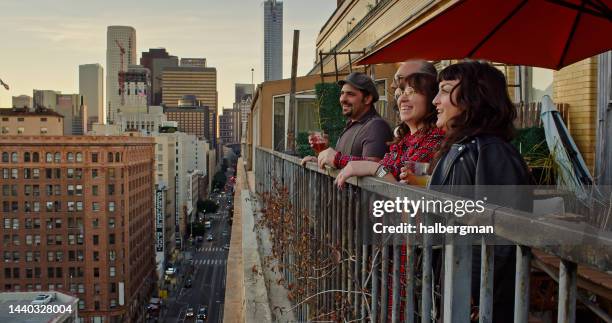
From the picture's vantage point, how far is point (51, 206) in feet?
240

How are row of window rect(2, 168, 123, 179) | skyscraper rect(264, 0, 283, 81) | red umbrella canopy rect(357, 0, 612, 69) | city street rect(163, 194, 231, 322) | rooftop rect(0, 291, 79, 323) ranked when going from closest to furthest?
red umbrella canopy rect(357, 0, 612, 69) → rooftop rect(0, 291, 79, 323) → city street rect(163, 194, 231, 322) → row of window rect(2, 168, 123, 179) → skyscraper rect(264, 0, 283, 81)

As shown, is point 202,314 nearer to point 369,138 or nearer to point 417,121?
point 369,138

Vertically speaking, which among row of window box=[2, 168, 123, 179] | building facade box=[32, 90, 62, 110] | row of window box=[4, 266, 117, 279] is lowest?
row of window box=[4, 266, 117, 279]

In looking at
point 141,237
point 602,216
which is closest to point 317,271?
point 602,216

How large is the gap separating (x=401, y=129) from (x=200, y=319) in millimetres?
57183

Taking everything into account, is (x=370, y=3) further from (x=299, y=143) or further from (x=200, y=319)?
(x=200, y=319)

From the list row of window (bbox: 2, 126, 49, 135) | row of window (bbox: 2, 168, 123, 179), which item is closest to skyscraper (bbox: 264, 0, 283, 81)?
row of window (bbox: 2, 168, 123, 179)

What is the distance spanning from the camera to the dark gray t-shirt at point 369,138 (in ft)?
11.1

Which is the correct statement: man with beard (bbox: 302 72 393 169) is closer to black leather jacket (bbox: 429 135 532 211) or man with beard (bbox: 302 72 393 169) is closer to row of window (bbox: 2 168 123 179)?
black leather jacket (bbox: 429 135 532 211)

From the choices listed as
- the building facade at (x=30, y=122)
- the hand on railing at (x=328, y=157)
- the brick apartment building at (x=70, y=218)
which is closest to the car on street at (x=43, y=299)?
the brick apartment building at (x=70, y=218)

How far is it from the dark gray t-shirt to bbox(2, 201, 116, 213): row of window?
73.0m

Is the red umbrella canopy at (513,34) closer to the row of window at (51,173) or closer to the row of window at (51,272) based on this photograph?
the row of window at (51,272)

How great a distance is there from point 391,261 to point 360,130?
4.03ft

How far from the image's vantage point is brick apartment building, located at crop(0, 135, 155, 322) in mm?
69875
